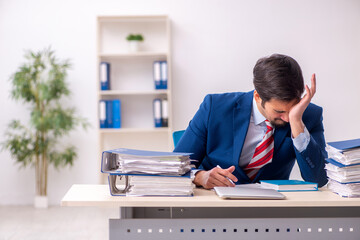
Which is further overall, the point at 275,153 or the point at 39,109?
the point at 39,109

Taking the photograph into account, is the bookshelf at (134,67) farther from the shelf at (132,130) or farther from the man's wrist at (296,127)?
the man's wrist at (296,127)

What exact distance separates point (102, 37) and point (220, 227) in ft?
11.9

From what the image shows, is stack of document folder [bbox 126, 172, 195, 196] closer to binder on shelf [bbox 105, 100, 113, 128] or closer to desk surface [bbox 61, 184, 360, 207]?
desk surface [bbox 61, 184, 360, 207]

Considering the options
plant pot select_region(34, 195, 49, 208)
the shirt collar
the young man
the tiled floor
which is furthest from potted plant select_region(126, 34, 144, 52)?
the shirt collar

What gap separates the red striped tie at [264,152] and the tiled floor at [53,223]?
1880 millimetres

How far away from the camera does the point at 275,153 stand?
2.03m

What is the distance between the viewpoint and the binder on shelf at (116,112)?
4.51m

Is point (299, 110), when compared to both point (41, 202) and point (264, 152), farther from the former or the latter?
point (41, 202)

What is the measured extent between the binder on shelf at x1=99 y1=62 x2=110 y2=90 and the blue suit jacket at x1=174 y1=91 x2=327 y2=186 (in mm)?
2565

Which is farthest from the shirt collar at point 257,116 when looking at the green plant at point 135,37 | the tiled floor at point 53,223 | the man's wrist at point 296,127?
the green plant at point 135,37

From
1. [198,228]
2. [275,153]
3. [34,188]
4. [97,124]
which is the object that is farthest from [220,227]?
[34,188]

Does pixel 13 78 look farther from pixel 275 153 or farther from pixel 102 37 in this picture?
pixel 275 153

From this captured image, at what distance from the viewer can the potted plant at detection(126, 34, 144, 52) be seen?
459cm

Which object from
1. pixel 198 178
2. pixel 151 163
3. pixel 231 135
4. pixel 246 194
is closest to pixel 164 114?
pixel 231 135
